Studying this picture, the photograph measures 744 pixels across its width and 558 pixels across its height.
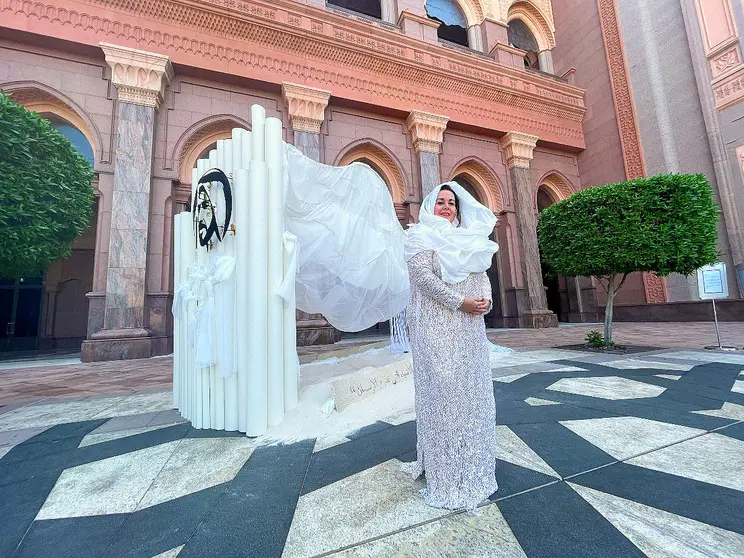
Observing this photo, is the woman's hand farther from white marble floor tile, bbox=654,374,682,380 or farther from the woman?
white marble floor tile, bbox=654,374,682,380

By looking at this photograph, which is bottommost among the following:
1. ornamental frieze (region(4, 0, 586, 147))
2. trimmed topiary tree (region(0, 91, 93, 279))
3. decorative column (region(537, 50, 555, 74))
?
trimmed topiary tree (region(0, 91, 93, 279))

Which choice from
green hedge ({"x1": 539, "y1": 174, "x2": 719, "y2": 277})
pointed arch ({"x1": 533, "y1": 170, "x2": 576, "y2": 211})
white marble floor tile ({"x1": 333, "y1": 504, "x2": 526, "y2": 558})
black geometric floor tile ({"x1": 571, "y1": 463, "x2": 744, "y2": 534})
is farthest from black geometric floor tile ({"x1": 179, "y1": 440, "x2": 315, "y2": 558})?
pointed arch ({"x1": 533, "y1": 170, "x2": 576, "y2": 211})

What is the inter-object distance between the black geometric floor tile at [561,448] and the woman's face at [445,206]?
165 cm

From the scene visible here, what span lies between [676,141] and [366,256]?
49.7 ft

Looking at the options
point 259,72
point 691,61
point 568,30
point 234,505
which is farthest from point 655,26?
point 234,505

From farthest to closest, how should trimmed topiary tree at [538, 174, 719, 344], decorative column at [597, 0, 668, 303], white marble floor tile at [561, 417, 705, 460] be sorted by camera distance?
decorative column at [597, 0, 668, 303]
trimmed topiary tree at [538, 174, 719, 344]
white marble floor tile at [561, 417, 705, 460]

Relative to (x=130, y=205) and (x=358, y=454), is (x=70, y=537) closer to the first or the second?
(x=358, y=454)

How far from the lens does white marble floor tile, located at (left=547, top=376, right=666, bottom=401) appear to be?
142 inches

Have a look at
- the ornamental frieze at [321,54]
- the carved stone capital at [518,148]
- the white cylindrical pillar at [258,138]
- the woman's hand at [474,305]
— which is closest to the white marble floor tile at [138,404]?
the white cylindrical pillar at [258,138]

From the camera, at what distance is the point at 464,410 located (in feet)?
6.15

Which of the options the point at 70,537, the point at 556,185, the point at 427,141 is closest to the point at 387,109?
the point at 427,141

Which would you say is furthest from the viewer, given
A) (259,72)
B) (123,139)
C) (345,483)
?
(259,72)

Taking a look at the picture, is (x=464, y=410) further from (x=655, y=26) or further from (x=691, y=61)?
(x=655, y=26)

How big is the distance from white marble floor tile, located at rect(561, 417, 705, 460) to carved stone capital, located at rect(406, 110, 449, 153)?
1093cm
